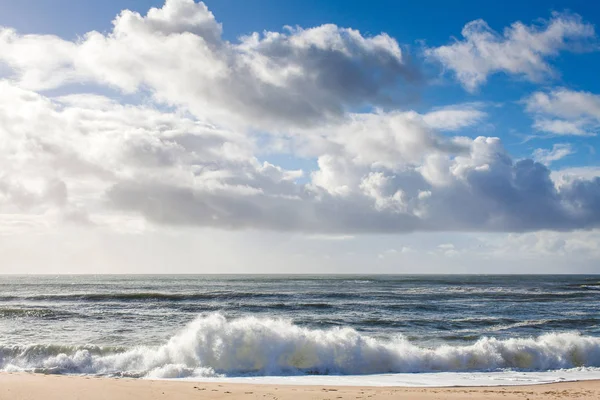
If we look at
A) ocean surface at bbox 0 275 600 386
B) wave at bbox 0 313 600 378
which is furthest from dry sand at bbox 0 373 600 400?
wave at bbox 0 313 600 378

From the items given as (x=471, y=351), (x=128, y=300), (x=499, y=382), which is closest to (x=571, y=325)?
(x=471, y=351)

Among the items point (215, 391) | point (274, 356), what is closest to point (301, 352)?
point (274, 356)

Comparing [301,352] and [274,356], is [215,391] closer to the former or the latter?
[274,356]

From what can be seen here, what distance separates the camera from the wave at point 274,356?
52.8 feet

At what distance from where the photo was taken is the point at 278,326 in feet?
66.4

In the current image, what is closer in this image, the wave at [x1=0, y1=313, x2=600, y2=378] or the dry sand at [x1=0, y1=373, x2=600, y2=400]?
the dry sand at [x1=0, y1=373, x2=600, y2=400]

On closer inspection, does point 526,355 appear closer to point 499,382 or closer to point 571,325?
point 499,382

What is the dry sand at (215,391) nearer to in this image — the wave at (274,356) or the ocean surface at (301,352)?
the ocean surface at (301,352)

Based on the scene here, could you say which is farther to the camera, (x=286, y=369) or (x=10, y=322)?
(x=10, y=322)

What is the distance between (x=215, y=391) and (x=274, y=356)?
18.5 ft

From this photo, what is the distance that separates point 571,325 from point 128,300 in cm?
3654

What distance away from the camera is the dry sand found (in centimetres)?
1102

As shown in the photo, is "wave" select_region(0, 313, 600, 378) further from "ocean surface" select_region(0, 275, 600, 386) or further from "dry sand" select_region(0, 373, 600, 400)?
"dry sand" select_region(0, 373, 600, 400)

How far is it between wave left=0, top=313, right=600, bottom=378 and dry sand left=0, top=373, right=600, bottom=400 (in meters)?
3.00
